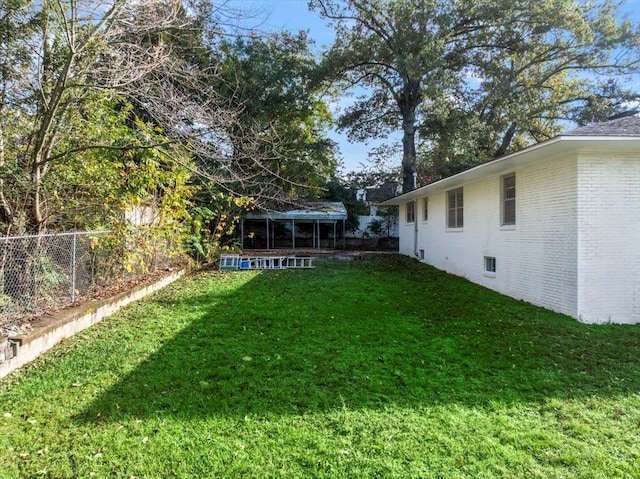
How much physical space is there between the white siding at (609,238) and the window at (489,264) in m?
2.99

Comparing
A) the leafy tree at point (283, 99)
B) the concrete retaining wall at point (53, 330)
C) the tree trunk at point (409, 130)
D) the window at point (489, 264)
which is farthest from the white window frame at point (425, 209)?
the concrete retaining wall at point (53, 330)

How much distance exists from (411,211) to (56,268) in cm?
1409

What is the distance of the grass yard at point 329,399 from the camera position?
8.34 feet

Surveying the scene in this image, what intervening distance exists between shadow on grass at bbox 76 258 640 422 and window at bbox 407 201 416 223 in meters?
9.11

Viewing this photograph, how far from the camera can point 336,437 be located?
2811 mm

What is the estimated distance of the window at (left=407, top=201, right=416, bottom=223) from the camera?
16.4 metres

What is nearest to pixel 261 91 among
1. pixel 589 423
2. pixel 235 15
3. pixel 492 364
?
pixel 235 15

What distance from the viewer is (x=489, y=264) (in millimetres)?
9422

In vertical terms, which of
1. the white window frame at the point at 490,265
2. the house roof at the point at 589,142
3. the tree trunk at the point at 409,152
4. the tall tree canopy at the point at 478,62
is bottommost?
the white window frame at the point at 490,265

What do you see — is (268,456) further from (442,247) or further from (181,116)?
(442,247)

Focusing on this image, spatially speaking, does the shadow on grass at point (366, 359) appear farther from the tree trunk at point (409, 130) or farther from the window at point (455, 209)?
the tree trunk at point (409, 130)

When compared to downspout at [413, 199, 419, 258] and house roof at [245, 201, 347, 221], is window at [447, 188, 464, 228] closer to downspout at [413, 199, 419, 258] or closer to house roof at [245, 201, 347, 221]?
downspout at [413, 199, 419, 258]

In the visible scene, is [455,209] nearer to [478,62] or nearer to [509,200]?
[509,200]

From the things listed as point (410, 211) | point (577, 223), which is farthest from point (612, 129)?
point (410, 211)
